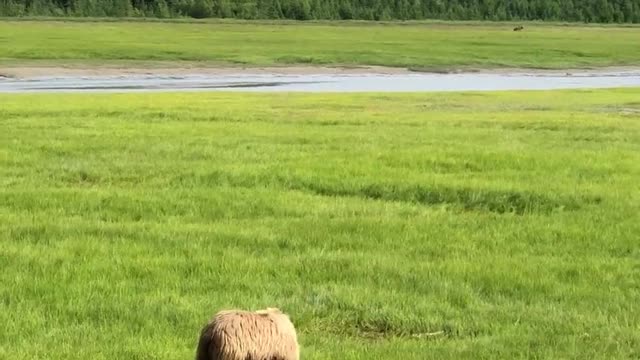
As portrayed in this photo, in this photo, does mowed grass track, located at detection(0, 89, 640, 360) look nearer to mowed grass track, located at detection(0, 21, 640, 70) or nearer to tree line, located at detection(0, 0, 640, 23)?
mowed grass track, located at detection(0, 21, 640, 70)

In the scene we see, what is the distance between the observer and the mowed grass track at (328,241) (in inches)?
280

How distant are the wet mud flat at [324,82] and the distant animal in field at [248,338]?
38.1 meters

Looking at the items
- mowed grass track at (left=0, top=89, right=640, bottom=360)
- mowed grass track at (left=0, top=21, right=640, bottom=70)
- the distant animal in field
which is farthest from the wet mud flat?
the distant animal in field

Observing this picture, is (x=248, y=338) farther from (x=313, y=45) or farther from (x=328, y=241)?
(x=313, y=45)

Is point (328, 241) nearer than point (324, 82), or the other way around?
point (328, 241)

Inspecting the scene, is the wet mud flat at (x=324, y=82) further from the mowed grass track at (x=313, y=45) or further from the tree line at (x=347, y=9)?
the tree line at (x=347, y=9)

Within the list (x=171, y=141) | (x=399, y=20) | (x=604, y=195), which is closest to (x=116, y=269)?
(x=604, y=195)

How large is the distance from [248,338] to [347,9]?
5179 inches

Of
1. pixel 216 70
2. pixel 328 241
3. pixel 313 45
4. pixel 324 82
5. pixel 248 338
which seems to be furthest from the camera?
pixel 313 45

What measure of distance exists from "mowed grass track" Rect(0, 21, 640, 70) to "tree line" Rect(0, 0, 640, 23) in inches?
660

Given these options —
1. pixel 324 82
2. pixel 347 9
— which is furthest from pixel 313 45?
pixel 347 9

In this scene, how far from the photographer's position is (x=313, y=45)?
255 ft

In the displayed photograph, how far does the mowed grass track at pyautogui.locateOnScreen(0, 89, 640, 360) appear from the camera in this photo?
280 inches

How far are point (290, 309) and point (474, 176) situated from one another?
6.86 m
